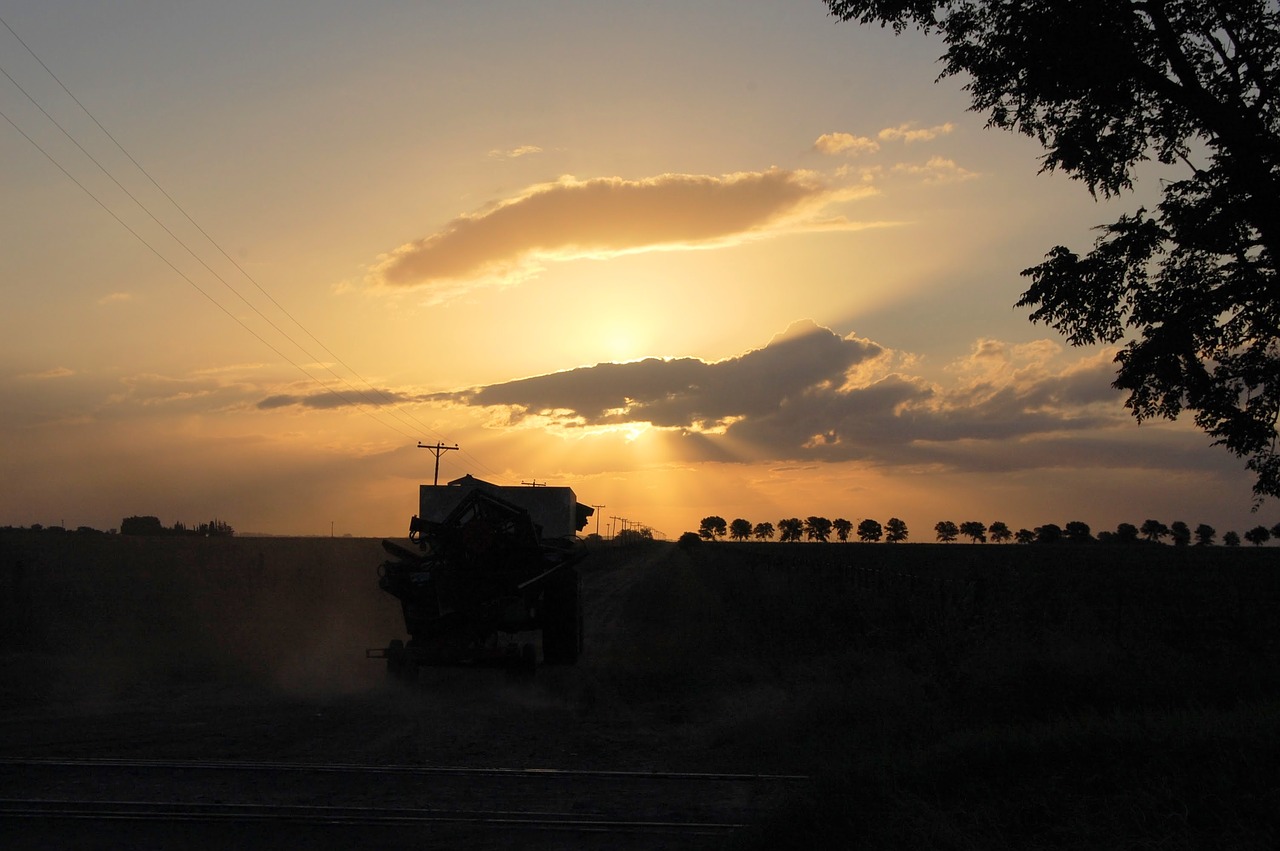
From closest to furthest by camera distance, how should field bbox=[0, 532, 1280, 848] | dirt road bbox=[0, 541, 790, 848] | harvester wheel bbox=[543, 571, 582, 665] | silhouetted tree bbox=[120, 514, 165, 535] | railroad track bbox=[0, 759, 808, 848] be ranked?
field bbox=[0, 532, 1280, 848] → railroad track bbox=[0, 759, 808, 848] → dirt road bbox=[0, 541, 790, 848] → harvester wheel bbox=[543, 571, 582, 665] → silhouetted tree bbox=[120, 514, 165, 535]

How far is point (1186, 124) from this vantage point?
12359 millimetres

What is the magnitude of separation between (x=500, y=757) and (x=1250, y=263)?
10316 millimetres

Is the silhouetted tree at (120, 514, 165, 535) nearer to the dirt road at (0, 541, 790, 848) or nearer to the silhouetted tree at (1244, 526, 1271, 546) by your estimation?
the dirt road at (0, 541, 790, 848)

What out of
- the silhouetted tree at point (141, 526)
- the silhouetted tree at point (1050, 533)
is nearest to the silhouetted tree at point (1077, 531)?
the silhouetted tree at point (1050, 533)

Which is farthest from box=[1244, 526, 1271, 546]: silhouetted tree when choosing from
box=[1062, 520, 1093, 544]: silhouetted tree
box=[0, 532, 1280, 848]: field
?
box=[0, 532, 1280, 848]: field

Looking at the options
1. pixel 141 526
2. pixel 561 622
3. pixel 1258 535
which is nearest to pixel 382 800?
pixel 561 622

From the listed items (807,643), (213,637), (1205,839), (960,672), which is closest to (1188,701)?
(960,672)

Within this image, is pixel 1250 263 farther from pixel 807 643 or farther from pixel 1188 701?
pixel 807 643

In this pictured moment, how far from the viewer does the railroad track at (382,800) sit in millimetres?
7730

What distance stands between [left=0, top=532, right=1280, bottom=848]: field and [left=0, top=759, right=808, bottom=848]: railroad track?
51cm

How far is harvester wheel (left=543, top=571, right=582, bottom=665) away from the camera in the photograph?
17234 millimetres

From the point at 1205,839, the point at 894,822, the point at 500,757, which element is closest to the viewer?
the point at 1205,839

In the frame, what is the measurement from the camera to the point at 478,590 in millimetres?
15703

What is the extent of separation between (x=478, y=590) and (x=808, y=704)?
584 cm
